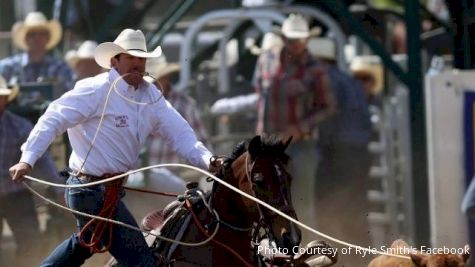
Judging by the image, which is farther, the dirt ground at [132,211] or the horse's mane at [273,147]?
the dirt ground at [132,211]

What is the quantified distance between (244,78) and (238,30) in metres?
0.50

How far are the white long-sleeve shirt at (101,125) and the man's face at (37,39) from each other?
5.97 m

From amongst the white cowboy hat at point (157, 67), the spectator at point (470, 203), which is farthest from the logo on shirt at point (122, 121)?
the white cowboy hat at point (157, 67)

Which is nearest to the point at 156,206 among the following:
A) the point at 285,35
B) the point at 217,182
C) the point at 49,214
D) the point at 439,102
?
the point at 49,214

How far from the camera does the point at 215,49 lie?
14.1 metres

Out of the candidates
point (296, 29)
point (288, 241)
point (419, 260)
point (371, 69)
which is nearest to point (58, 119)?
point (288, 241)

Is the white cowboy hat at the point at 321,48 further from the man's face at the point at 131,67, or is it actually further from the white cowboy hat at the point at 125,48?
the man's face at the point at 131,67

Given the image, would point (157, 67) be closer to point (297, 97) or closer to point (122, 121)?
point (297, 97)

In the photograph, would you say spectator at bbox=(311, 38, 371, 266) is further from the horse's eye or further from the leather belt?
the horse's eye

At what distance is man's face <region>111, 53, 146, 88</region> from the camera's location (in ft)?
25.0

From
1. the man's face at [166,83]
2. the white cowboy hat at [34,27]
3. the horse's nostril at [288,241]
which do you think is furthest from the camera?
the white cowboy hat at [34,27]

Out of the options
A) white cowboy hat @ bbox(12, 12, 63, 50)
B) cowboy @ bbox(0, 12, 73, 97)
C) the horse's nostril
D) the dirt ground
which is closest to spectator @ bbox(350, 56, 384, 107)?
the dirt ground

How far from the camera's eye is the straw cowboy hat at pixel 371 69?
1353 centimetres

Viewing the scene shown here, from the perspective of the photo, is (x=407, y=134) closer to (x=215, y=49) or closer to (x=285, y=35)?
(x=285, y=35)
